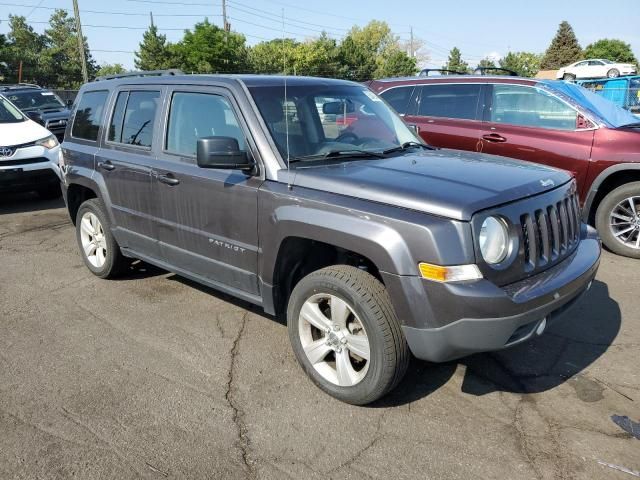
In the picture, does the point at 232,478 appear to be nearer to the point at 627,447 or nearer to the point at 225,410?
the point at 225,410

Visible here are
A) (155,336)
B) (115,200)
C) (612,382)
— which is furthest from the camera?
(115,200)

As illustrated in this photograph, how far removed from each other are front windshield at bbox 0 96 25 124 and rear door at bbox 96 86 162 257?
217 inches

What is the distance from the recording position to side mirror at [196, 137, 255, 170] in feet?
10.7

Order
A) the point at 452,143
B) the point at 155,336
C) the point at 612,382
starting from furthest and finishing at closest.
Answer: the point at 452,143
the point at 155,336
the point at 612,382

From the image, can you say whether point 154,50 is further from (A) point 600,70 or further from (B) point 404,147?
(B) point 404,147

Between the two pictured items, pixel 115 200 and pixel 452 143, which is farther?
pixel 452 143

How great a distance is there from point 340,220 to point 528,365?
66.8 inches

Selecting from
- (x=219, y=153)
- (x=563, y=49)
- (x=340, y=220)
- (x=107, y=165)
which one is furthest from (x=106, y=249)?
(x=563, y=49)

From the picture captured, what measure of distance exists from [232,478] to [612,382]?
7.79 feet

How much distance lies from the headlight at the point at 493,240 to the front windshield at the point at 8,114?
29.2ft

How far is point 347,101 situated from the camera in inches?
166

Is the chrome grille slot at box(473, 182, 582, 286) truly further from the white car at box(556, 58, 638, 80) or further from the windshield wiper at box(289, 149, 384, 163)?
the white car at box(556, 58, 638, 80)

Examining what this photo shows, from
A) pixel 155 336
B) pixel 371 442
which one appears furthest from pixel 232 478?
pixel 155 336

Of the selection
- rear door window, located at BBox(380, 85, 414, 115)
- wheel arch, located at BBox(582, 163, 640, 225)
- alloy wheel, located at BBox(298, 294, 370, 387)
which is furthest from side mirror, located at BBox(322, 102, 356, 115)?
rear door window, located at BBox(380, 85, 414, 115)
